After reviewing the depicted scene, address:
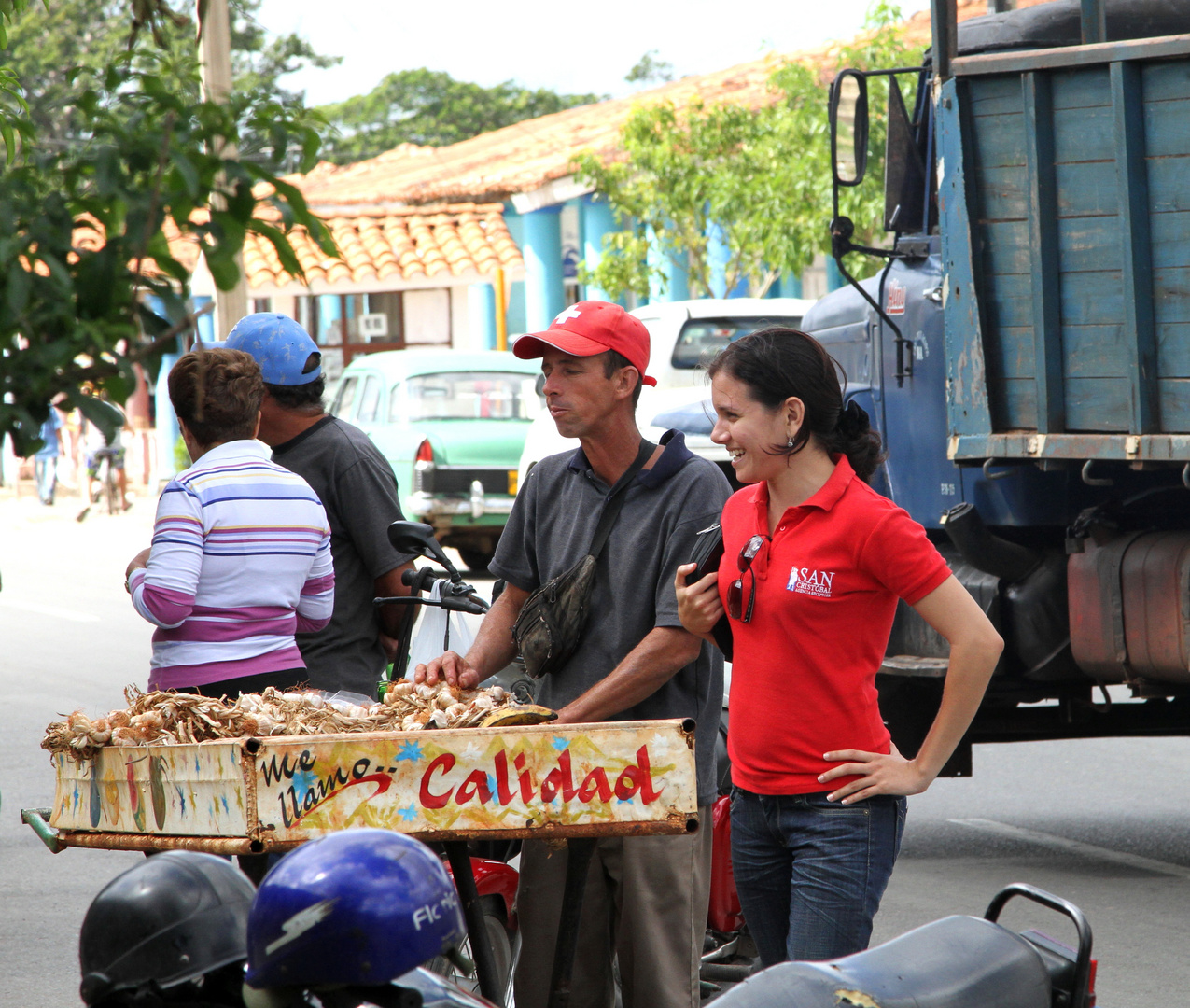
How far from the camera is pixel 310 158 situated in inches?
80.3

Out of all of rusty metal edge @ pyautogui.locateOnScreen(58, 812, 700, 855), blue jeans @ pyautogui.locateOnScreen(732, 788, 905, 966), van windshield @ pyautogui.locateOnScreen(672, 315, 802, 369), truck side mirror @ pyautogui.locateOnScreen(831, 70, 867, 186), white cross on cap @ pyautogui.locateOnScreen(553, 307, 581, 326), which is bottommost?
blue jeans @ pyautogui.locateOnScreen(732, 788, 905, 966)

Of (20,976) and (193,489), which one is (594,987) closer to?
(193,489)

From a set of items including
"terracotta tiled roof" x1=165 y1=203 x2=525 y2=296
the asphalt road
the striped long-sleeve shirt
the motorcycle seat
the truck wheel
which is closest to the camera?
the motorcycle seat

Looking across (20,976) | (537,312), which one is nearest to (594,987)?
(20,976)

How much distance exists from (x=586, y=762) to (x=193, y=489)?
55.2 inches

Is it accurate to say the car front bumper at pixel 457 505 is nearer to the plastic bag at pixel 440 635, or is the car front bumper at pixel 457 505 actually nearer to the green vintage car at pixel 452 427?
the green vintage car at pixel 452 427

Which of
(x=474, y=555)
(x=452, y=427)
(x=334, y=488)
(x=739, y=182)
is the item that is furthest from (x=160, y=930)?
(x=739, y=182)

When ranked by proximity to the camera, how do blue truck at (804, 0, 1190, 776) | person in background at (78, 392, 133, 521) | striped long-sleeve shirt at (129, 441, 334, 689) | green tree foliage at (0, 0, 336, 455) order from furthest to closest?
person in background at (78, 392, 133, 521), blue truck at (804, 0, 1190, 776), striped long-sleeve shirt at (129, 441, 334, 689), green tree foliage at (0, 0, 336, 455)

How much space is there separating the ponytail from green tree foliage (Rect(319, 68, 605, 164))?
48.5 metres

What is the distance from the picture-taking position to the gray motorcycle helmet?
2.23 metres

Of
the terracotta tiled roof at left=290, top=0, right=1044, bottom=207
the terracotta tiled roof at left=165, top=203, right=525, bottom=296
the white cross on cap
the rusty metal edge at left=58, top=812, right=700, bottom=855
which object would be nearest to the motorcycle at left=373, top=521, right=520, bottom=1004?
the white cross on cap

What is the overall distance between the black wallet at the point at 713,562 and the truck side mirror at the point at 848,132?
3504mm

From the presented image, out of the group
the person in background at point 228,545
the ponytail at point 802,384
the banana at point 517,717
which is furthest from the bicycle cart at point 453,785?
the person in background at point 228,545

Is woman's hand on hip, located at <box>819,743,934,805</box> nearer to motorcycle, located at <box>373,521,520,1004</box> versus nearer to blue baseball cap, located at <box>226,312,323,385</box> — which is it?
motorcycle, located at <box>373,521,520,1004</box>
